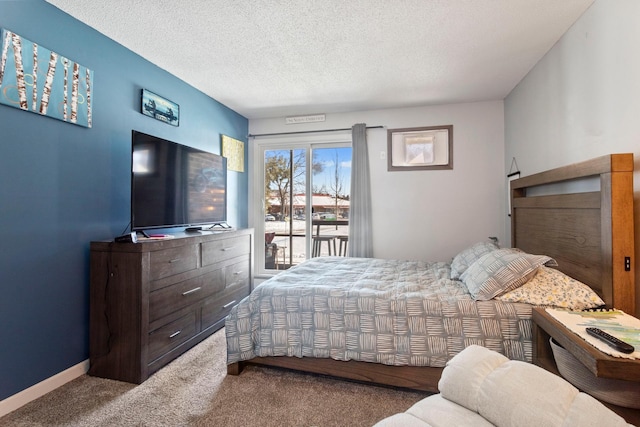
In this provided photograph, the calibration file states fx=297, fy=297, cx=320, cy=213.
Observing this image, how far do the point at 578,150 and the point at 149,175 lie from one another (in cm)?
323

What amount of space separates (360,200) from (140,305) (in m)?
2.68

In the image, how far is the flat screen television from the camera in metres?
2.33

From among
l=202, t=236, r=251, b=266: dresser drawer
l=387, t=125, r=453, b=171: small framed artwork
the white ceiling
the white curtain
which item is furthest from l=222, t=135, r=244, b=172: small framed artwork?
l=387, t=125, r=453, b=171: small framed artwork

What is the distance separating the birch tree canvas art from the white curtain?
2.78 m

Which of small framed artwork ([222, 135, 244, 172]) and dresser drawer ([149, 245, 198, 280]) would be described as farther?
small framed artwork ([222, 135, 244, 172])

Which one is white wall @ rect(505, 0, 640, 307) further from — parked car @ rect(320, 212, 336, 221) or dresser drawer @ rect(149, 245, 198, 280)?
dresser drawer @ rect(149, 245, 198, 280)

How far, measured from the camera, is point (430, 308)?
73.6 inches

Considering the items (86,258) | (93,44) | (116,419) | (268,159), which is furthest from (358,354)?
(268,159)

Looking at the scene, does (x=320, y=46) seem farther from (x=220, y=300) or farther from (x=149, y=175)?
(x=220, y=300)

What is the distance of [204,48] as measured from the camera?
2.46 m

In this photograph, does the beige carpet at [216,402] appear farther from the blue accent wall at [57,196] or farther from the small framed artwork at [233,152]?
the small framed artwork at [233,152]

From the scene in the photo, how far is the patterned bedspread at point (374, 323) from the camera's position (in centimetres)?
178

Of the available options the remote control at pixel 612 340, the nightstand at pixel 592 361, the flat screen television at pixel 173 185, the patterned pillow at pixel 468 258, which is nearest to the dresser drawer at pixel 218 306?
the flat screen television at pixel 173 185

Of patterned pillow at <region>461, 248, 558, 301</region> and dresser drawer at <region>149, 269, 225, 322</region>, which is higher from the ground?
patterned pillow at <region>461, 248, 558, 301</region>
